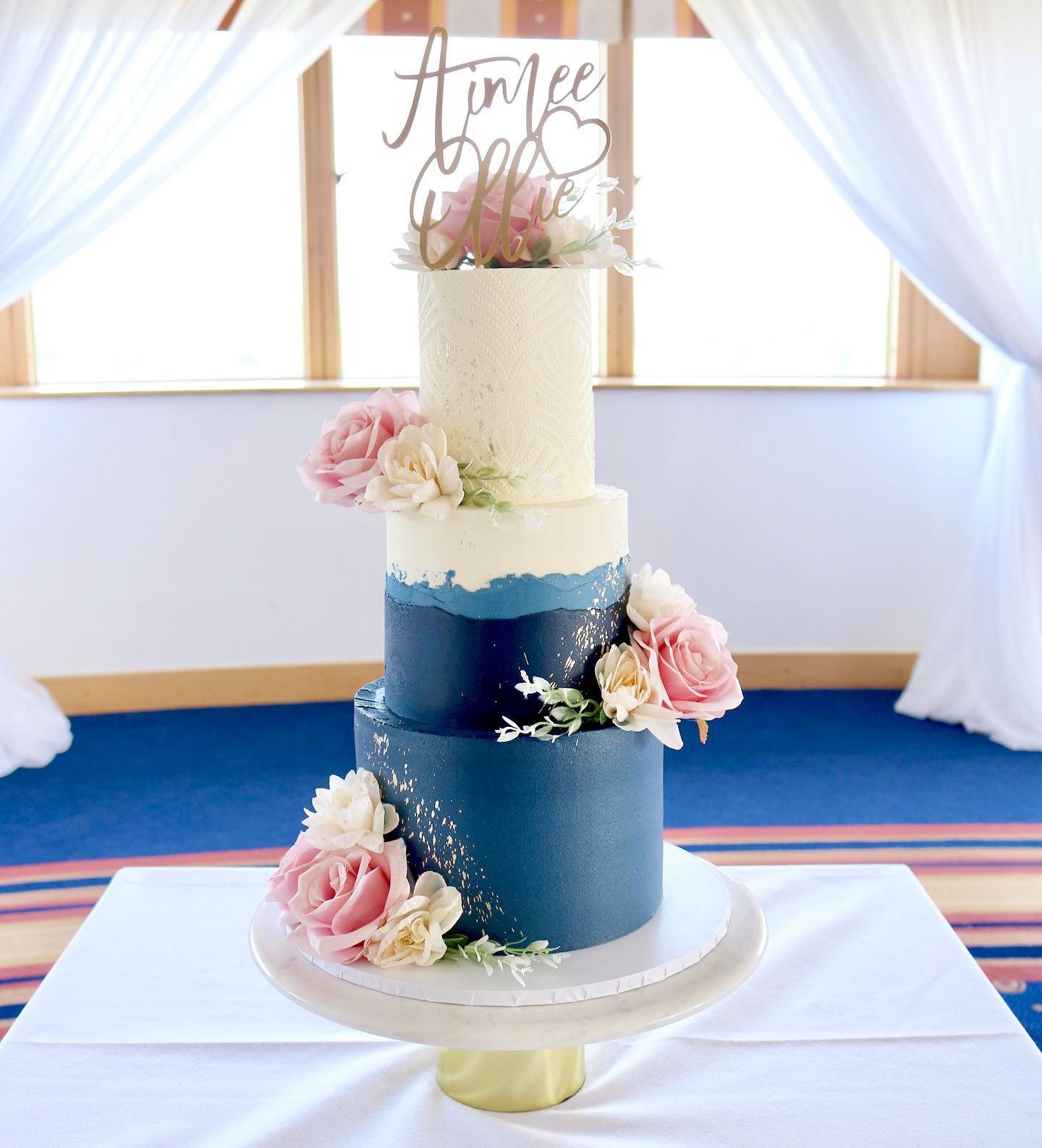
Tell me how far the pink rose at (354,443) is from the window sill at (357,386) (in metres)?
2.28

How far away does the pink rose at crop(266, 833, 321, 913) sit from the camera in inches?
56.6

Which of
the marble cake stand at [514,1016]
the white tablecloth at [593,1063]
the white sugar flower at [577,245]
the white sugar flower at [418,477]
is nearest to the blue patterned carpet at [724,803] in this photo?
the white tablecloth at [593,1063]

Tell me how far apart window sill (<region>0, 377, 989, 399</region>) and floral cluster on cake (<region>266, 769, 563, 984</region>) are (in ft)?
7.82

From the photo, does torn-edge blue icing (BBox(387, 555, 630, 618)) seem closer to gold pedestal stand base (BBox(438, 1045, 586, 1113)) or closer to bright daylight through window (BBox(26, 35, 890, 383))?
gold pedestal stand base (BBox(438, 1045, 586, 1113))

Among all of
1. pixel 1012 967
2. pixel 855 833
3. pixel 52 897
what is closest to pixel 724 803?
pixel 855 833

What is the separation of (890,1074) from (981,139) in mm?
2582

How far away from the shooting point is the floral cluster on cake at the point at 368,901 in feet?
4.53

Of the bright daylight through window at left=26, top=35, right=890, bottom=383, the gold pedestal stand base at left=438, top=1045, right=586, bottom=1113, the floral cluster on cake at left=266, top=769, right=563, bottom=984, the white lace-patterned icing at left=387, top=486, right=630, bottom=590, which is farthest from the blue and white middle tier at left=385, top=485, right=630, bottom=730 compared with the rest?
the bright daylight through window at left=26, top=35, right=890, bottom=383

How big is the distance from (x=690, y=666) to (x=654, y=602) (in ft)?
0.32

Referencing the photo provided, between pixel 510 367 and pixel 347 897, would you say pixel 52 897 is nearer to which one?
pixel 347 897

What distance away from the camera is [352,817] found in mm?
1432

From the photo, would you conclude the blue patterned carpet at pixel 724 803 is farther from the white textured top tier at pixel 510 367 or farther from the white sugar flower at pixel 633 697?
the white textured top tier at pixel 510 367

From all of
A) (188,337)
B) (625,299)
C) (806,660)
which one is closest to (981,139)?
(625,299)

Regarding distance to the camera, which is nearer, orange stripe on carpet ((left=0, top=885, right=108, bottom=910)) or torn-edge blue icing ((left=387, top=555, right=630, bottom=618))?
torn-edge blue icing ((left=387, top=555, right=630, bottom=618))
